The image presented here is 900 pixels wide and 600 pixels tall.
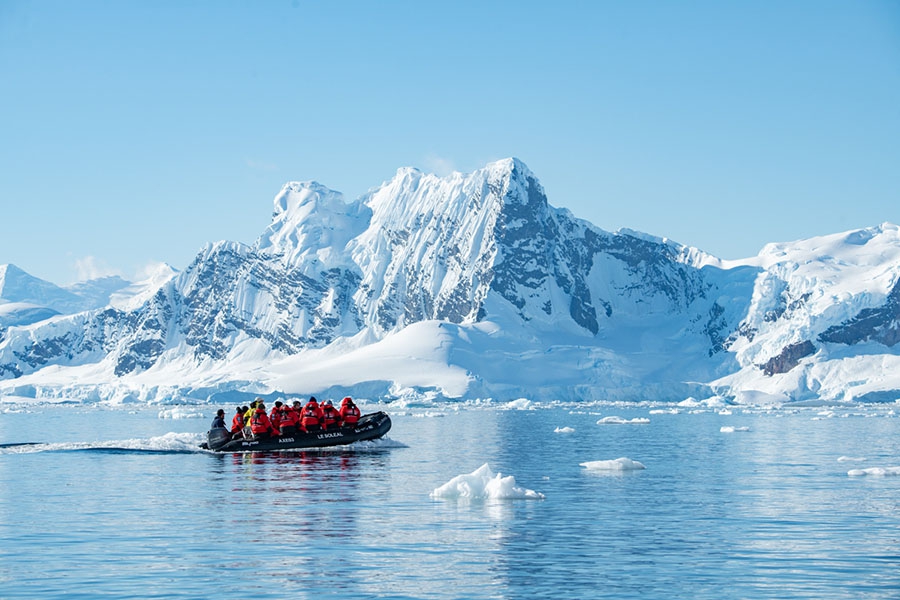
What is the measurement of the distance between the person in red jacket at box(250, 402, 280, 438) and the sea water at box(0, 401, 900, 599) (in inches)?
58.8

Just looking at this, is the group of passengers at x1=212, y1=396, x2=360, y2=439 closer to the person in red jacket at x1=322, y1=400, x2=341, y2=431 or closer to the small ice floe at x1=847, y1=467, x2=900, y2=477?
the person in red jacket at x1=322, y1=400, x2=341, y2=431

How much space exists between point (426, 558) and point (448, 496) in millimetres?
9692

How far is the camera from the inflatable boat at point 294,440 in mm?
49094

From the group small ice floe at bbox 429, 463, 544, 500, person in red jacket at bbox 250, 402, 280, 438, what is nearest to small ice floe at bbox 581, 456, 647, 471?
small ice floe at bbox 429, 463, 544, 500

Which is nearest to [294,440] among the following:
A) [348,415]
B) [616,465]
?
[348,415]

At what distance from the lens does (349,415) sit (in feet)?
172

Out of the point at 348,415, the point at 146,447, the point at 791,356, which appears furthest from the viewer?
the point at 791,356

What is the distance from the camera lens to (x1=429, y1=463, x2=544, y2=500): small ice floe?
30.8 m

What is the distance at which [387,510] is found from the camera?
2928 centimetres

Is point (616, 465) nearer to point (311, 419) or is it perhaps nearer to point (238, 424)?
point (311, 419)

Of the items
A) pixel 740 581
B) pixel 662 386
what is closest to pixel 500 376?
pixel 662 386

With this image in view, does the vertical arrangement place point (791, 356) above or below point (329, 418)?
above

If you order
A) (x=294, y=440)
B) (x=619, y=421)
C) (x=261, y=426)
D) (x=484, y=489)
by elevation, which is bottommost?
(x=484, y=489)

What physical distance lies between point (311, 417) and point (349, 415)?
9.25 ft
